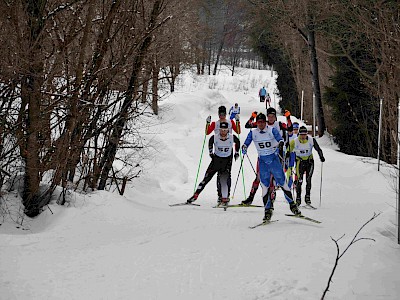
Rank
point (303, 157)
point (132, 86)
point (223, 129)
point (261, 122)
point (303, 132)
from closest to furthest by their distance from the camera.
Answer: point (261, 122) < point (132, 86) < point (223, 129) < point (303, 132) < point (303, 157)

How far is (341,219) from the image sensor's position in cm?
972

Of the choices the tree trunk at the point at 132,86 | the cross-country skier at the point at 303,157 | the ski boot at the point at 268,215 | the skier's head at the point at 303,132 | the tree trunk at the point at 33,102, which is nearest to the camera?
the tree trunk at the point at 33,102

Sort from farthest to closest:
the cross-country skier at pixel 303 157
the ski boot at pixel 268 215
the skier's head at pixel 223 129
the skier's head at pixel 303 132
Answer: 1. the cross-country skier at pixel 303 157
2. the skier's head at pixel 303 132
3. the skier's head at pixel 223 129
4. the ski boot at pixel 268 215

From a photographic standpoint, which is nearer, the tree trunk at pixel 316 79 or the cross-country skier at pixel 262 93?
the tree trunk at pixel 316 79

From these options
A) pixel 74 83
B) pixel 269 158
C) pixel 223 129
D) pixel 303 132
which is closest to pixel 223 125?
pixel 223 129

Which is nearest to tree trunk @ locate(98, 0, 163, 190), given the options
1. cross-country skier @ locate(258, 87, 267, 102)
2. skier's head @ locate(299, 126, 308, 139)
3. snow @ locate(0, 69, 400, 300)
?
snow @ locate(0, 69, 400, 300)

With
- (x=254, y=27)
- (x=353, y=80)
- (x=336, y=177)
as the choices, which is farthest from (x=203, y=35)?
(x=336, y=177)

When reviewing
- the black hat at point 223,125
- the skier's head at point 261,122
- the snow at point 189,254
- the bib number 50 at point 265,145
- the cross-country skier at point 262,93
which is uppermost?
→ the cross-country skier at point 262,93

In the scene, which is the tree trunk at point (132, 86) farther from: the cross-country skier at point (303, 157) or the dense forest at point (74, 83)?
the cross-country skier at point (303, 157)

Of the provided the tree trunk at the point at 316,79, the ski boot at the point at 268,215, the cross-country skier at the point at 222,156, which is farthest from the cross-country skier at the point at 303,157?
the tree trunk at the point at 316,79

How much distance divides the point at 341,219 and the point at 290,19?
65.5ft

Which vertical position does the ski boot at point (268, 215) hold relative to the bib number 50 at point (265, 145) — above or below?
below

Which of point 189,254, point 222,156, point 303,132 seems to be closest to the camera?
point 189,254

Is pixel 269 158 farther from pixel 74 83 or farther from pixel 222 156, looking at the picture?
pixel 74 83
